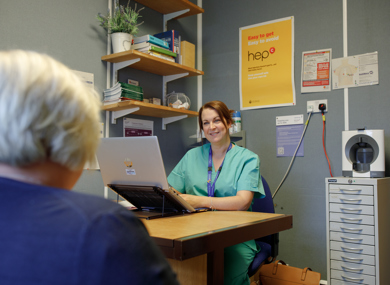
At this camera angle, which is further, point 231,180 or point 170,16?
point 170,16

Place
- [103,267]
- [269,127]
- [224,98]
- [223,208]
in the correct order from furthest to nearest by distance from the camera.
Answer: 1. [224,98]
2. [269,127]
3. [223,208]
4. [103,267]

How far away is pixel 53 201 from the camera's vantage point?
1.58ft

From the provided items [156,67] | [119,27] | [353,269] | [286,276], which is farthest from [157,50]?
[353,269]

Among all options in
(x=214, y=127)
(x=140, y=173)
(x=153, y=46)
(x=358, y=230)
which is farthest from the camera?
(x=153, y=46)

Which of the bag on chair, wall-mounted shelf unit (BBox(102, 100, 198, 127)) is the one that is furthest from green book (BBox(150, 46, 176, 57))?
the bag on chair

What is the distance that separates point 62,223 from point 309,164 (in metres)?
2.78

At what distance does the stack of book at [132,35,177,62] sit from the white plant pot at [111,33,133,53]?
10cm

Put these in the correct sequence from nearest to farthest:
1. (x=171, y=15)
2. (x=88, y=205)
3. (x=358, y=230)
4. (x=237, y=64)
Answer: (x=88, y=205) → (x=358, y=230) → (x=171, y=15) → (x=237, y=64)

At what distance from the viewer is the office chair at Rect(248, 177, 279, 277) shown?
5.90 ft

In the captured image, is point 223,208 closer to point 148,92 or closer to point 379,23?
point 148,92

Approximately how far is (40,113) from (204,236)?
2.59 ft

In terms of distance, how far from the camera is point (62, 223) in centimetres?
46

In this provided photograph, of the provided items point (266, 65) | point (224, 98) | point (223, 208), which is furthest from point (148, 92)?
point (223, 208)

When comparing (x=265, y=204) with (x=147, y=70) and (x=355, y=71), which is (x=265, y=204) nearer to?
(x=355, y=71)
